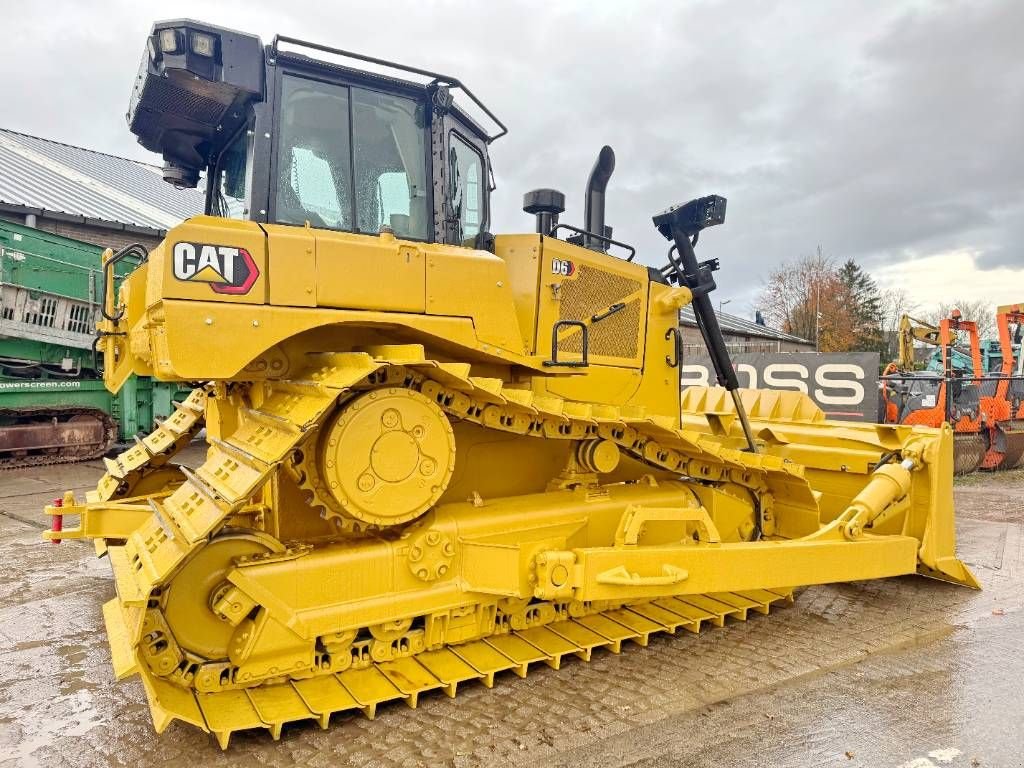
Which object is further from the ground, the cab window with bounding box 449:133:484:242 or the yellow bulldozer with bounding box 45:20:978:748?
the cab window with bounding box 449:133:484:242

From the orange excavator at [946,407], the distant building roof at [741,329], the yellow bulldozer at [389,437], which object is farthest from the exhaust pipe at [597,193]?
the distant building roof at [741,329]

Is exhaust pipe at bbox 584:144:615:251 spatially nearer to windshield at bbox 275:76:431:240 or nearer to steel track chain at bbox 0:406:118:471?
windshield at bbox 275:76:431:240

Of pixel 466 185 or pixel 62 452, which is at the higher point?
pixel 466 185

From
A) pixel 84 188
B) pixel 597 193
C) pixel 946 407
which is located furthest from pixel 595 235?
pixel 84 188

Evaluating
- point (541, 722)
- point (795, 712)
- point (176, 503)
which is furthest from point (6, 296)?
point (795, 712)

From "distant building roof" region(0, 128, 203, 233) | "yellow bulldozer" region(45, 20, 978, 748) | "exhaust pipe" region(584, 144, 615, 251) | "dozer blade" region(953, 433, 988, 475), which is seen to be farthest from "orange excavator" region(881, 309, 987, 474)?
"distant building roof" region(0, 128, 203, 233)

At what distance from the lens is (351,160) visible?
3.66m

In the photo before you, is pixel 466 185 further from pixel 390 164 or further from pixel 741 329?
pixel 741 329

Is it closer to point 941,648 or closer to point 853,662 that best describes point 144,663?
point 853,662

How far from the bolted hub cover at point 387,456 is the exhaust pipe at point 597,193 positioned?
6.74 feet

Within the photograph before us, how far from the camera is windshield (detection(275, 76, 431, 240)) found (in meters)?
3.57

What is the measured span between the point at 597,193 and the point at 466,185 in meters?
1.11

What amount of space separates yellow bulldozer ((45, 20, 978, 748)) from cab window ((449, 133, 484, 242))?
0.02 meters

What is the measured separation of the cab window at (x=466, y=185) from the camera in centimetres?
398
